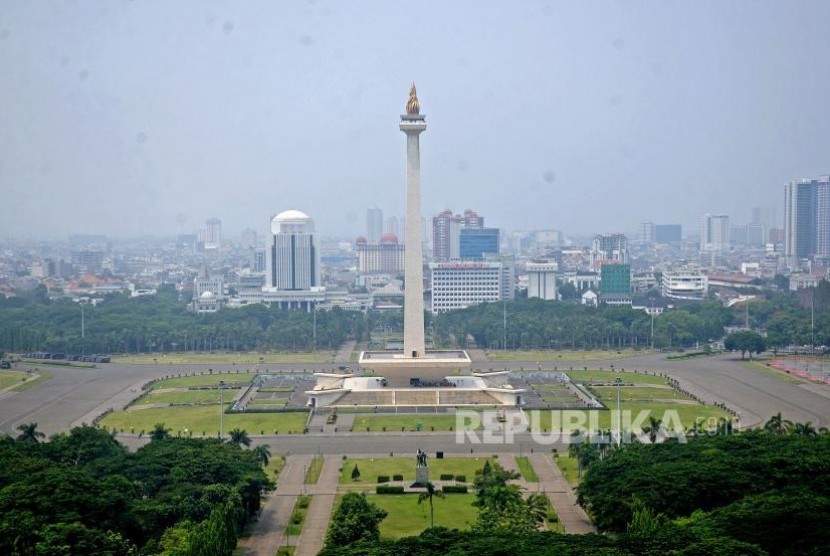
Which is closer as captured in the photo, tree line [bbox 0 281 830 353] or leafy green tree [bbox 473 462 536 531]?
leafy green tree [bbox 473 462 536 531]

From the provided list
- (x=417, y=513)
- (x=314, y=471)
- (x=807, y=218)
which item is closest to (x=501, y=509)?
(x=417, y=513)

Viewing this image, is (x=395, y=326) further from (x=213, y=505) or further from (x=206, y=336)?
(x=213, y=505)

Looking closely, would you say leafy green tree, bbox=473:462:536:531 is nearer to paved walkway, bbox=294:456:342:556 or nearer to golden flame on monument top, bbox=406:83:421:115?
paved walkway, bbox=294:456:342:556

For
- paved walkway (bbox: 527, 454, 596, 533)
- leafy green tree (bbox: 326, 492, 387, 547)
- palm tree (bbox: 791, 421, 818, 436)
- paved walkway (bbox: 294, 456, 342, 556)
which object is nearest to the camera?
leafy green tree (bbox: 326, 492, 387, 547)

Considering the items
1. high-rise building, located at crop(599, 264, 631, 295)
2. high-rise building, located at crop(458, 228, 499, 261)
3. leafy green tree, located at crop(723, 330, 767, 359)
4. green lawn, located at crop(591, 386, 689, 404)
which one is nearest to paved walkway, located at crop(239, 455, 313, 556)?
green lawn, located at crop(591, 386, 689, 404)

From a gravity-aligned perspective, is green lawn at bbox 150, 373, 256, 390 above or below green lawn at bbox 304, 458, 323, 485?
above

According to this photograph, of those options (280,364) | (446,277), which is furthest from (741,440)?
(446,277)

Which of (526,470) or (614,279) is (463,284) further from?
(526,470)
